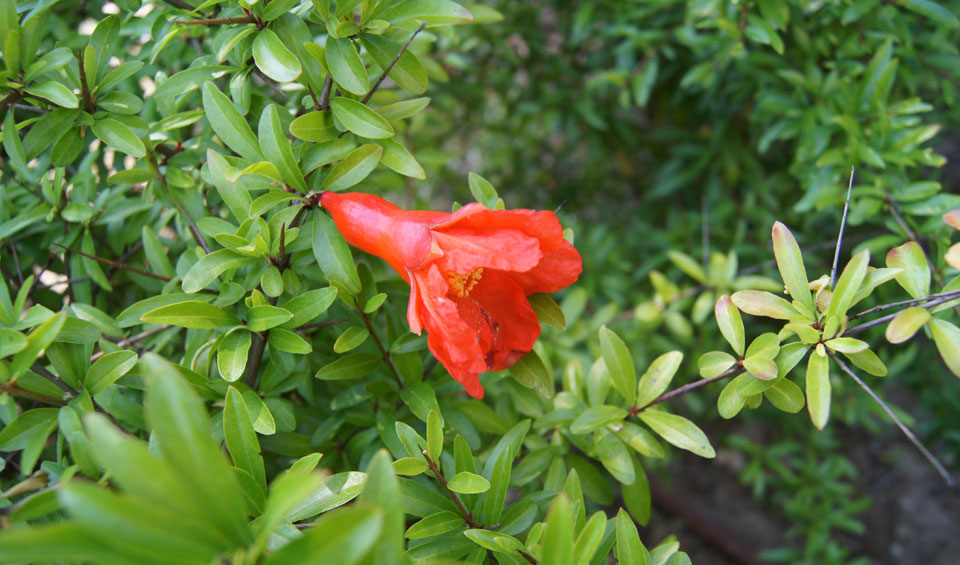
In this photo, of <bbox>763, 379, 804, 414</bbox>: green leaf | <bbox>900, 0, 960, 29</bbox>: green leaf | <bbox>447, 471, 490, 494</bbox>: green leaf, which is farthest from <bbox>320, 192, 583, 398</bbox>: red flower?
<bbox>900, 0, 960, 29</bbox>: green leaf

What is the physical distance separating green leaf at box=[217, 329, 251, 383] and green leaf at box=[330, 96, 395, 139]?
0.33m

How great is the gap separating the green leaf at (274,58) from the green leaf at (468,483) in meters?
0.56

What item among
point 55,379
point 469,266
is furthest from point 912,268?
point 55,379

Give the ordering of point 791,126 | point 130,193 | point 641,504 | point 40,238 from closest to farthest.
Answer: point 641,504, point 40,238, point 130,193, point 791,126

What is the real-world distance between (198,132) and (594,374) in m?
0.91

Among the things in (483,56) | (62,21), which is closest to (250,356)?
(62,21)

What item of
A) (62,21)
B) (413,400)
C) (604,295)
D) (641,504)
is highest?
(62,21)

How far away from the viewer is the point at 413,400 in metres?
0.95

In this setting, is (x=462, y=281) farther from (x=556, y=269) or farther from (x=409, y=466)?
(x=409, y=466)

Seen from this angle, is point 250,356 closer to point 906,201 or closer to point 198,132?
point 198,132

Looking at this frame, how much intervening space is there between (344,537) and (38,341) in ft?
1.56

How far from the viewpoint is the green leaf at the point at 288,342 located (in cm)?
83

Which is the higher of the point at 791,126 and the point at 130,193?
the point at 130,193

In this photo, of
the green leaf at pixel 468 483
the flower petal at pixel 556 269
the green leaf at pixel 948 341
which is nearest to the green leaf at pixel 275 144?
the flower petal at pixel 556 269
